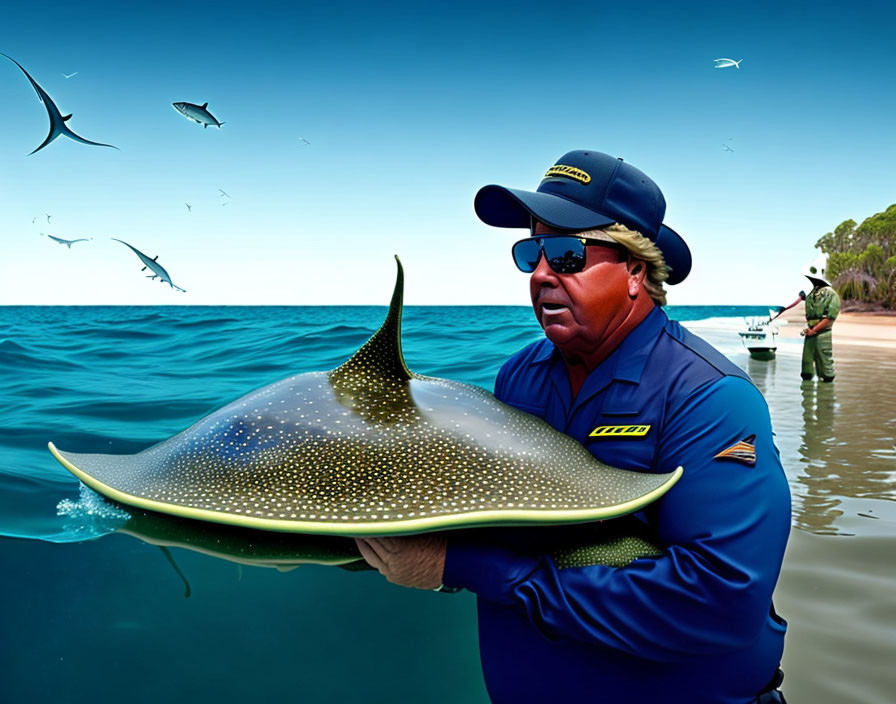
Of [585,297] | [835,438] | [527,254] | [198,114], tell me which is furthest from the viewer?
[198,114]

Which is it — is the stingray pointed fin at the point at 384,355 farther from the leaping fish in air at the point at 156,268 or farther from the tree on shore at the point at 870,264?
the tree on shore at the point at 870,264

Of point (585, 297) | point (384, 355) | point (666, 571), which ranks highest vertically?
point (585, 297)

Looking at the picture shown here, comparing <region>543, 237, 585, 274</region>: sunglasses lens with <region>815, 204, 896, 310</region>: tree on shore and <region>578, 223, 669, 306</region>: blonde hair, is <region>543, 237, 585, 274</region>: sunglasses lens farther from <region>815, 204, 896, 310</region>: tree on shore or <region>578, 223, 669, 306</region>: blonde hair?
<region>815, 204, 896, 310</region>: tree on shore

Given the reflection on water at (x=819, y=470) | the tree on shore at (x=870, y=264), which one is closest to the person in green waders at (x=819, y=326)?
the reflection on water at (x=819, y=470)

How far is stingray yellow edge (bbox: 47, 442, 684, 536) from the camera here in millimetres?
1054

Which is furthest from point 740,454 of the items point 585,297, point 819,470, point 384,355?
point 819,470

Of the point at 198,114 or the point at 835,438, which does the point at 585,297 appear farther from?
the point at 198,114

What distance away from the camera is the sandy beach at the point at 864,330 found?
22.9m

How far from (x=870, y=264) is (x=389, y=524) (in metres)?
49.5

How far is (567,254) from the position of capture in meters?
1.68

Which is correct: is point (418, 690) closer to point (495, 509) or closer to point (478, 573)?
point (478, 573)

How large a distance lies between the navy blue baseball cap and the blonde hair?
3cm

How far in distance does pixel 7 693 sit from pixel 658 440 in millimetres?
5891

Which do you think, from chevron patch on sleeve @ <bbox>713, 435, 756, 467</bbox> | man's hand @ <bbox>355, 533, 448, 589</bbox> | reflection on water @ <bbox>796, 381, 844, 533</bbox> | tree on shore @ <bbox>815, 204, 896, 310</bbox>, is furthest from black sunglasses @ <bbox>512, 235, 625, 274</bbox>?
tree on shore @ <bbox>815, 204, 896, 310</bbox>
